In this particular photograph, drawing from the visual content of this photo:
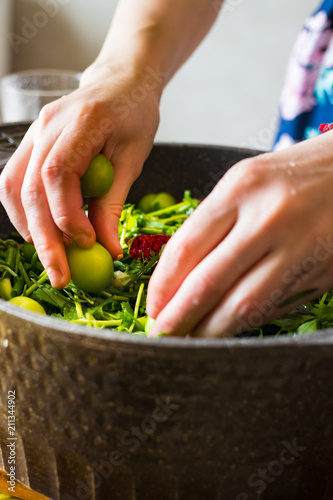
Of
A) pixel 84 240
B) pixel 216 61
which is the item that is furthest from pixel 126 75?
pixel 216 61

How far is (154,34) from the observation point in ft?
2.75

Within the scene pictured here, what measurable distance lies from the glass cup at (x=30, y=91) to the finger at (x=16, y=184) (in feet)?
3.89

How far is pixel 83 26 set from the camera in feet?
8.14

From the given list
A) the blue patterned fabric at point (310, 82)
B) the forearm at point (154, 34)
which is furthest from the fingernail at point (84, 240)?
the blue patterned fabric at point (310, 82)

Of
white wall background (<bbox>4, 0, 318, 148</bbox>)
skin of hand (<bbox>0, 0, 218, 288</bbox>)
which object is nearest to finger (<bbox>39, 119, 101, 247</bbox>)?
skin of hand (<bbox>0, 0, 218, 288</bbox>)

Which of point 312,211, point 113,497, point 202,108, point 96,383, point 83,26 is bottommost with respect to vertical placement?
point 202,108

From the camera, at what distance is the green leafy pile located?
0.57 meters

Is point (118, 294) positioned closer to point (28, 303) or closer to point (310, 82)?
point (28, 303)

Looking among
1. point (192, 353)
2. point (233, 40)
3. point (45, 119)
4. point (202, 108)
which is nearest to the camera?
point (192, 353)

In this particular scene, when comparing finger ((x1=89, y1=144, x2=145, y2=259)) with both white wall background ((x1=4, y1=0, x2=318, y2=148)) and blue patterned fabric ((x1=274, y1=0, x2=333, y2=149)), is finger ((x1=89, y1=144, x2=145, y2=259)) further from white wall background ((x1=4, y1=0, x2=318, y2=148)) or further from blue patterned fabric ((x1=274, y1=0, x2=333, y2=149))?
white wall background ((x1=4, y1=0, x2=318, y2=148))

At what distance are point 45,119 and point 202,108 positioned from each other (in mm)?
1999

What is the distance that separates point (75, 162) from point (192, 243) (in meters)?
0.20

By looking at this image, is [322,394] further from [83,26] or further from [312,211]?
Answer: [83,26]

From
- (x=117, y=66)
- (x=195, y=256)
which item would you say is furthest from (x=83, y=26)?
(x=195, y=256)
